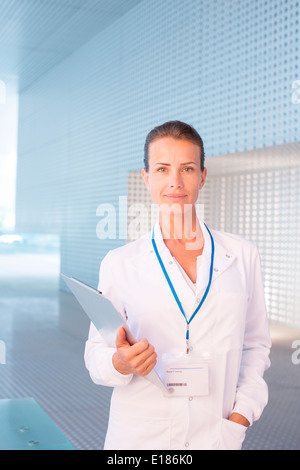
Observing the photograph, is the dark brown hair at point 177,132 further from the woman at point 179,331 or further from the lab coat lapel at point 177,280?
the lab coat lapel at point 177,280

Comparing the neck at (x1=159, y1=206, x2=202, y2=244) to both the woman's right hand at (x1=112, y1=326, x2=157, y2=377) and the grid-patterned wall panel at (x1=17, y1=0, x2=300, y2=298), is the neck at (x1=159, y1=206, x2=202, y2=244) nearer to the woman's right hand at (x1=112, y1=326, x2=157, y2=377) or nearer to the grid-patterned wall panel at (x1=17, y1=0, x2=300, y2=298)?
the woman's right hand at (x1=112, y1=326, x2=157, y2=377)

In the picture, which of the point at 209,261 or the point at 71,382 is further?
the point at 71,382

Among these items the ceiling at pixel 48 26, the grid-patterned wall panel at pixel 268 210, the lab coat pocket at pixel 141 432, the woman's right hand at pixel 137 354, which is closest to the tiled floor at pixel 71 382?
the grid-patterned wall panel at pixel 268 210

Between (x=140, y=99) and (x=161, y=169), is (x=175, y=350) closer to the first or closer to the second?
(x=161, y=169)

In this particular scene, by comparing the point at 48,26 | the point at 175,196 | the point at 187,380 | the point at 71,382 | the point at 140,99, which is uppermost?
the point at 48,26

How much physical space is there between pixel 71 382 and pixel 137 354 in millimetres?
3610

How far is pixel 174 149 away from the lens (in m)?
1.40

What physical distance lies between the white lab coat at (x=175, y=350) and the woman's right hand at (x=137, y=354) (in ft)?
0.44

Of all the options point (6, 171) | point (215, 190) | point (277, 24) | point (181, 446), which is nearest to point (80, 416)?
point (181, 446)

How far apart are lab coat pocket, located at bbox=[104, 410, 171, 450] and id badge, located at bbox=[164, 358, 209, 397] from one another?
80 millimetres

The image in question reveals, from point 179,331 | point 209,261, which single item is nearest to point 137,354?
point 179,331

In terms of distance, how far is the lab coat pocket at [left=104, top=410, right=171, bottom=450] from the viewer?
1.33 metres

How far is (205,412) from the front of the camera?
1.35 metres

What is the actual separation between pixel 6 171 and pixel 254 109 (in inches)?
478
